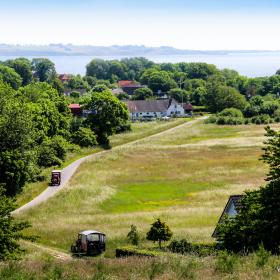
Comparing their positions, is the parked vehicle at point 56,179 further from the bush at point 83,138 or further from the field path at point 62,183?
the bush at point 83,138

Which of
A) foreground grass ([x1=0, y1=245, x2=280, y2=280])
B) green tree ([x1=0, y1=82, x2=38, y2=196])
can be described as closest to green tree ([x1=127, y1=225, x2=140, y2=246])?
foreground grass ([x1=0, y1=245, x2=280, y2=280])

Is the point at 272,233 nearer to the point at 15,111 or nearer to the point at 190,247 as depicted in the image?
the point at 190,247

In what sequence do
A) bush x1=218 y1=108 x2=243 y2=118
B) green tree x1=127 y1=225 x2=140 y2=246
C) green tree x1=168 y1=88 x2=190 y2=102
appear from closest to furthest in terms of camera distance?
green tree x1=127 y1=225 x2=140 y2=246
bush x1=218 y1=108 x2=243 y2=118
green tree x1=168 y1=88 x2=190 y2=102

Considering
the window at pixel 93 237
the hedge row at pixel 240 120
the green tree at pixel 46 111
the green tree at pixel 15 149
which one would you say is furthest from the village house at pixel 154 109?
the window at pixel 93 237

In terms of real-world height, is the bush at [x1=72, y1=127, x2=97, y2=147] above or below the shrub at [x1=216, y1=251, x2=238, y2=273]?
below

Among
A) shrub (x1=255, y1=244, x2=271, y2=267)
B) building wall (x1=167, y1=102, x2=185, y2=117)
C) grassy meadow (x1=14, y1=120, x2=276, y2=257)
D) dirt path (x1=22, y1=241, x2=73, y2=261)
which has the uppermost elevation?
shrub (x1=255, y1=244, x2=271, y2=267)

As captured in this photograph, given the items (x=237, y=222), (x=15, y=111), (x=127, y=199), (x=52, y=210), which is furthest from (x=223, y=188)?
(x=237, y=222)

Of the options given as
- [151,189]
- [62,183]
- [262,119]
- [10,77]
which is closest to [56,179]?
[62,183]

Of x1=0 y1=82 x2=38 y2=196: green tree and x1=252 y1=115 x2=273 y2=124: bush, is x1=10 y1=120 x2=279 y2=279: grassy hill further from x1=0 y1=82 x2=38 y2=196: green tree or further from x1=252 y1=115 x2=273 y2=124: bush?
x1=252 y1=115 x2=273 y2=124: bush
